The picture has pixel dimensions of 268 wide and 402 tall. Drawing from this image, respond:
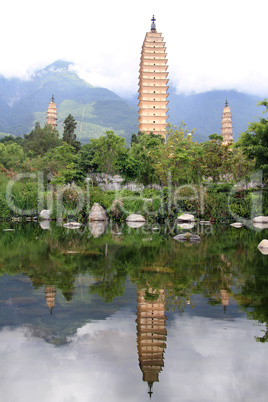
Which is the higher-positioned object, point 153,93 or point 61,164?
point 153,93

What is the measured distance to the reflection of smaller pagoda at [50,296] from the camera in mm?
4771

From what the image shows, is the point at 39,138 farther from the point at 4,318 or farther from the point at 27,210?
the point at 4,318

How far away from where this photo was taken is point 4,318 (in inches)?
170

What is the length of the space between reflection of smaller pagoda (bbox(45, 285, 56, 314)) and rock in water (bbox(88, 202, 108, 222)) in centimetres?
1497

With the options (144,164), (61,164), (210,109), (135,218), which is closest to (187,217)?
(135,218)

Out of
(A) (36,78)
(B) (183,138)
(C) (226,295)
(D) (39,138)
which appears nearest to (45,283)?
(C) (226,295)

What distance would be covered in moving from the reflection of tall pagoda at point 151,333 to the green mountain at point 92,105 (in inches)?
3322

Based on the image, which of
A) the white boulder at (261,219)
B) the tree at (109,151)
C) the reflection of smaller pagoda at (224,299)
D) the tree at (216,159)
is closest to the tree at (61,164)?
the tree at (109,151)

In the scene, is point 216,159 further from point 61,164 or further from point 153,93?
point 153,93

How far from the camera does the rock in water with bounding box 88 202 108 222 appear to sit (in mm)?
20656

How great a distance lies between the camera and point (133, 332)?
396 centimetres

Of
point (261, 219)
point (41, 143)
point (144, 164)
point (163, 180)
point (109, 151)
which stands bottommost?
point (261, 219)

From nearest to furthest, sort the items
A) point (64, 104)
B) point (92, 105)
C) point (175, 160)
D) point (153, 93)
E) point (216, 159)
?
point (216, 159)
point (175, 160)
point (153, 93)
point (64, 104)
point (92, 105)

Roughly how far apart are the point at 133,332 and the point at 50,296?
1.65 m
